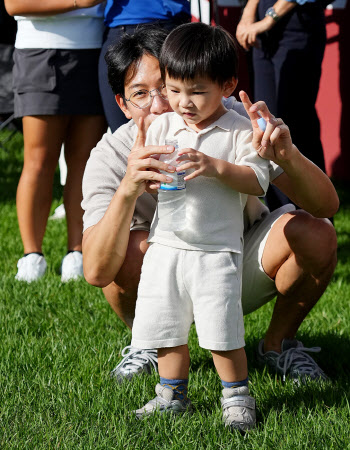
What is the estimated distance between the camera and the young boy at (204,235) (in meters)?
2.35

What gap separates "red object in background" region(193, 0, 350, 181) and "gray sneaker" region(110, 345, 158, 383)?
4474 mm

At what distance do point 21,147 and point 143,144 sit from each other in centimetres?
704

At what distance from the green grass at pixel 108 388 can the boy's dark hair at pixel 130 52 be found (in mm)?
1071

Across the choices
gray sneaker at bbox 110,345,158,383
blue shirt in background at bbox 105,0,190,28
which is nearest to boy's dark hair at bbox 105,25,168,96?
blue shirt in background at bbox 105,0,190,28

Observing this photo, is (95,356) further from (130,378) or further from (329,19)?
(329,19)

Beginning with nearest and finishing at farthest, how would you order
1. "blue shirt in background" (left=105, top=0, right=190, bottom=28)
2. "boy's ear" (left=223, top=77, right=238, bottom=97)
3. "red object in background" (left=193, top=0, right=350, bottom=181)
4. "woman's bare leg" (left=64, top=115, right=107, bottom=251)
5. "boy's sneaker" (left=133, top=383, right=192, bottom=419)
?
"boy's ear" (left=223, top=77, right=238, bottom=97) → "boy's sneaker" (left=133, top=383, right=192, bottom=419) → "blue shirt in background" (left=105, top=0, right=190, bottom=28) → "woman's bare leg" (left=64, top=115, right=107, bottom=251) → "red object in background" (left=193, top=0, right=350, bottom=181)

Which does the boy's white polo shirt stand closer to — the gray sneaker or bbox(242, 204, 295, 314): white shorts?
bbox(242, 204, 295, 314): white shorts

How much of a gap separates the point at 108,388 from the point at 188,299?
0.53 m

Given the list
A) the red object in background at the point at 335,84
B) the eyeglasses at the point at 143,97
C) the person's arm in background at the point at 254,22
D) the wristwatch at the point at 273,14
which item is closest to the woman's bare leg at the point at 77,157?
the person's arm in background at the point at 254,22

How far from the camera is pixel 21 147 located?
924 cm

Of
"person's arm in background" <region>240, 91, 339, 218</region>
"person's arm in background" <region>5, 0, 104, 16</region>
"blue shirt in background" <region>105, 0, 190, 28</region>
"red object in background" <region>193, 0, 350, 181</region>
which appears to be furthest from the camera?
"red object in background" <region>193, 0, 350, 181</region>

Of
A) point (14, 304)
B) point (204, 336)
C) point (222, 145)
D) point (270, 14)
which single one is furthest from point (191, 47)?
point (270, 14)

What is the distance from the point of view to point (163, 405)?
8.45 feet

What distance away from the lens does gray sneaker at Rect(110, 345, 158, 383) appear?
297 centimetres
